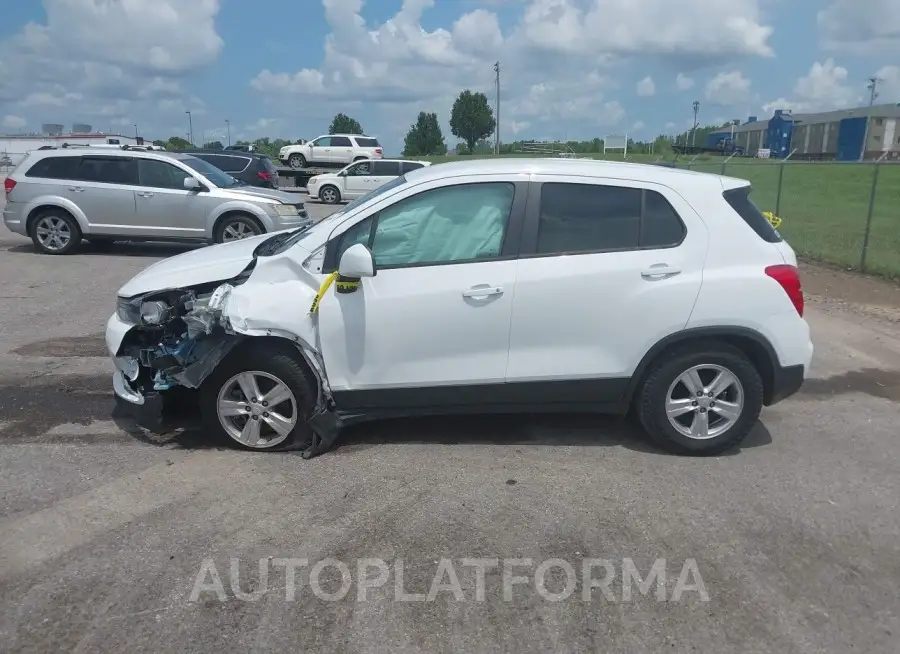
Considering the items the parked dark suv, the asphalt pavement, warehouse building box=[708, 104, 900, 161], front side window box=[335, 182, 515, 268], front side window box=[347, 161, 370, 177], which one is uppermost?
warehouse building box=[708, 104, 900, 161]

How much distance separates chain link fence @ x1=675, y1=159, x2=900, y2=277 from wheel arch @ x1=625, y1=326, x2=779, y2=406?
10.0 ft

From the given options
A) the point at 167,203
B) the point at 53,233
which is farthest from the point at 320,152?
the point at 167,203

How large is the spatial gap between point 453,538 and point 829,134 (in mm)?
61167

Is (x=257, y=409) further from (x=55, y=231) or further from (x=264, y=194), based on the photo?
(x=55, y=231)

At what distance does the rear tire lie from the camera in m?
13.0

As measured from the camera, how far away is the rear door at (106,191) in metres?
12.8

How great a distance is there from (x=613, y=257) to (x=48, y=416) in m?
4.25

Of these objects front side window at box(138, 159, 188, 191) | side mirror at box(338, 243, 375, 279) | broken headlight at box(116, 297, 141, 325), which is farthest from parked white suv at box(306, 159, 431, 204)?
side mirror at box(338, 243, 375, 279)

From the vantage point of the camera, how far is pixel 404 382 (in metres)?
4.78

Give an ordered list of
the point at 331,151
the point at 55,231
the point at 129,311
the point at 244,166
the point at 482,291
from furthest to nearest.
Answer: the point at 331,151 → the point at 244,166 → the point at 55,231 → the point at 129,311 → the point at 482,291

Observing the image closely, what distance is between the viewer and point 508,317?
15.4 ft

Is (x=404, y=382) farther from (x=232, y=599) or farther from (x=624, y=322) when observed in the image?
(x=232, y=599)

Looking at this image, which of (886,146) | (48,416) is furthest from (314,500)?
(886,146)

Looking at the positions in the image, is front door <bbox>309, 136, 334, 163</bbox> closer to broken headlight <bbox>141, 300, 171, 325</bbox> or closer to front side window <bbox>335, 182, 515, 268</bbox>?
broken headlight <bbox>141, 300, 171, 325</bbox>
